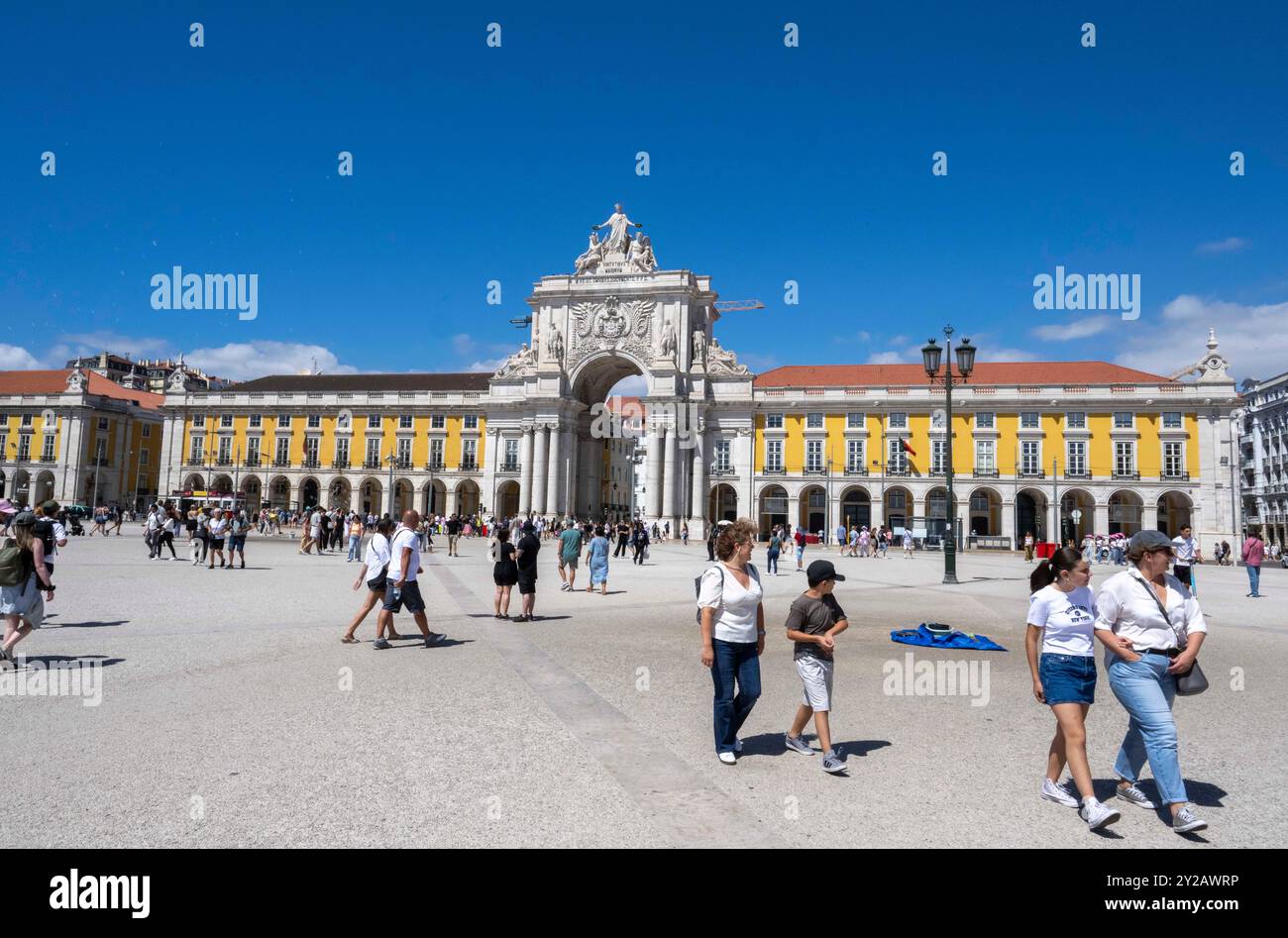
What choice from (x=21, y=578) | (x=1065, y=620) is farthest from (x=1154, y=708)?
(x=21, y=578)

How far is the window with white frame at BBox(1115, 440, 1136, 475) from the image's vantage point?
2087 inches

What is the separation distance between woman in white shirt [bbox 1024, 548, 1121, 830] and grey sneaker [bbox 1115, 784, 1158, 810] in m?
0.34

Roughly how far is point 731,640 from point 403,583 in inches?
225

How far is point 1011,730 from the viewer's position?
6.65m

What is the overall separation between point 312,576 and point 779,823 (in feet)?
57.7

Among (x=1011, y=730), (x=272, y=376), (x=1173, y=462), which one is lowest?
(x=1011, y=730)

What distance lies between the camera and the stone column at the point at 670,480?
5662 cm

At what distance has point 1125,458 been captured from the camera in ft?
174

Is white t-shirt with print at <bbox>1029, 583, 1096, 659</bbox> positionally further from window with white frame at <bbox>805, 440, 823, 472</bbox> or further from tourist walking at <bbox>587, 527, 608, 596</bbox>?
window with white frame at <bbox>805, 440, 823, 472</bbox>

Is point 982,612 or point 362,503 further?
point 362,503

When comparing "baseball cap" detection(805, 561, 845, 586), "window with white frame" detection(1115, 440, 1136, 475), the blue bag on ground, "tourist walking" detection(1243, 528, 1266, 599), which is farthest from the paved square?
"window with white frame" detection(1115, 440, 1136, 475)

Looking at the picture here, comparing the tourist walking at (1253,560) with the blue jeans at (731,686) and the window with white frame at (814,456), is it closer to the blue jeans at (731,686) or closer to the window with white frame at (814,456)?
the blue jeans at (731,686)

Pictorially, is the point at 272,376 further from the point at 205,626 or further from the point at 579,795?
the point at 579,795
